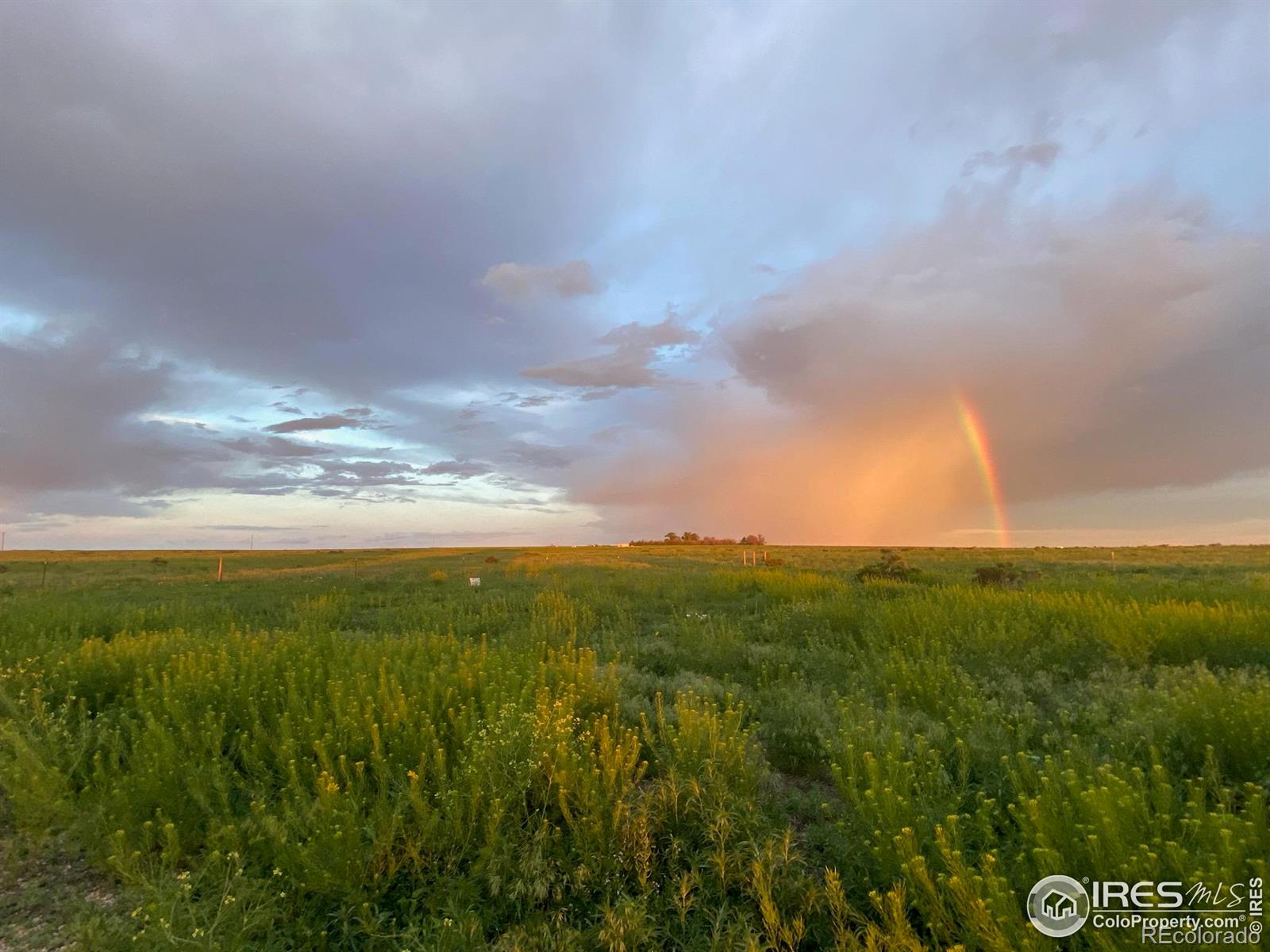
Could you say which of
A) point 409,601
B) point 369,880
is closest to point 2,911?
point 369,880

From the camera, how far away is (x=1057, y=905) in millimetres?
2762

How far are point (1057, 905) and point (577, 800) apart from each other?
2475 millimetres

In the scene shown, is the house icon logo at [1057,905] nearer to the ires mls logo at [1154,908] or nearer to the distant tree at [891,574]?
the ires mls logo at [1154,908]

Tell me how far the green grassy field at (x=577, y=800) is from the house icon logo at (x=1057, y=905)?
104 millimetres

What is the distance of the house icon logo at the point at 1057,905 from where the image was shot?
8.70 ft

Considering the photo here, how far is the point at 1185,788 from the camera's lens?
13.9ft

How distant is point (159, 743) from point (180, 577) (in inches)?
1244

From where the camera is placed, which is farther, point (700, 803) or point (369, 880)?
point (700, 803)

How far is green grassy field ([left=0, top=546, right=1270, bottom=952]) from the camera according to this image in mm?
3029

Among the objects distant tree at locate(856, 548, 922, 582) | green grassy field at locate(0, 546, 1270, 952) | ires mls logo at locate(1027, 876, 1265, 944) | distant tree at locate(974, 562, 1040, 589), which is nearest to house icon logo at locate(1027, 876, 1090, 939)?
ires mls logo at locate(1027, 876, 1265, 944)

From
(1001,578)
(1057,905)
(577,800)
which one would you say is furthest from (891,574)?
(1057,905)

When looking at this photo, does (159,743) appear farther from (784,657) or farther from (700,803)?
(784,657)

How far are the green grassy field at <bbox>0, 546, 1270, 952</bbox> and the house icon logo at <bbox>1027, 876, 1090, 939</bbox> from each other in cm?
10

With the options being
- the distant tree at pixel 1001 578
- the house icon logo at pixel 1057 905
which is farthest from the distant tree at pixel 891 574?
the house icon logo at pixel 1057 905
